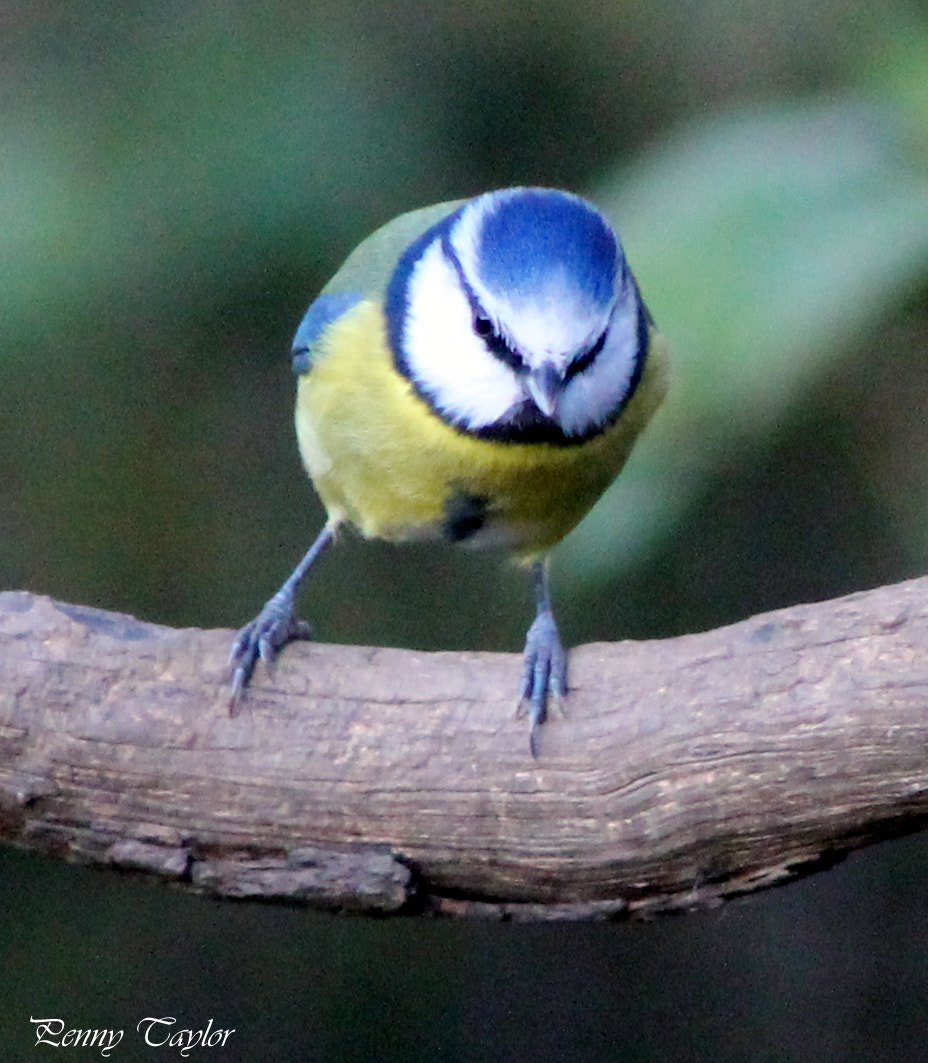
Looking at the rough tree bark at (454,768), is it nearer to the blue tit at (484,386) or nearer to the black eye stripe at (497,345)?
the blue tit at (484,386)

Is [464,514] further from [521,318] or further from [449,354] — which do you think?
[521,318]

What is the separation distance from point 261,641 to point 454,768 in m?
0.24

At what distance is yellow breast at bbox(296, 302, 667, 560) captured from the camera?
153 centimetres

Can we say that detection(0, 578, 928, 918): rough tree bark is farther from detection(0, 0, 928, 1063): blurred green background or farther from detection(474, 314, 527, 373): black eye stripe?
detection(0, 0, 928, 1063): blurred green background

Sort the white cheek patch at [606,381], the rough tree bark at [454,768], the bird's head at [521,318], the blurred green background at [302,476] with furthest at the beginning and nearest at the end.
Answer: the blurred green background at [302,476], the white cheek patch at [606,381], the bird's head at [521,318], the rough tree bark at [454,768]

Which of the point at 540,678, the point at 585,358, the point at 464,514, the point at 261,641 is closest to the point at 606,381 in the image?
the point at 585,358

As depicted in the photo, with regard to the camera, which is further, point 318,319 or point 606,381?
point 318,319

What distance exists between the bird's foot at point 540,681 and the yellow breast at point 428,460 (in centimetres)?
20

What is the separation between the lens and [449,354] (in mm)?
1493

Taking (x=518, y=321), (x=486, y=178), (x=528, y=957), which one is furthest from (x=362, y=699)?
(x=486, y=178)

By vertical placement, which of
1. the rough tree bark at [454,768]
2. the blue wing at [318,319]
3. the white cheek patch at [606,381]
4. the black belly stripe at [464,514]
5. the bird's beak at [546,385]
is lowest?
the rough tree bark at [454,768]

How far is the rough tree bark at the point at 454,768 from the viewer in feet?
4.11

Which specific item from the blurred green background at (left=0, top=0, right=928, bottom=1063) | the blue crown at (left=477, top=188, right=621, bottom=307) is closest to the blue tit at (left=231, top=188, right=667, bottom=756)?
the blue crown at (left=477, top=188, right=621, bottom=307)

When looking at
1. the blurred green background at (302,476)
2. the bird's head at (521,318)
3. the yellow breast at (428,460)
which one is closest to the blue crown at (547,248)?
the bird's head at (521,318)
